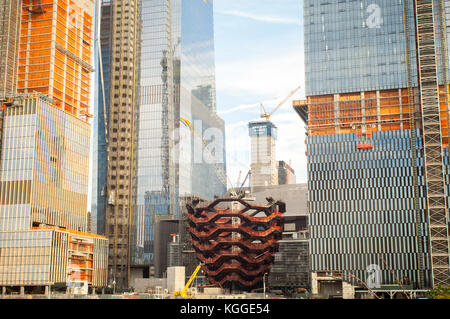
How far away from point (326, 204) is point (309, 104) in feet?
105

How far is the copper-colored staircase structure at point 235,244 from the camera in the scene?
597ft

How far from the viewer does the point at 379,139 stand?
563ft

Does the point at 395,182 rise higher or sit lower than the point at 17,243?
higher

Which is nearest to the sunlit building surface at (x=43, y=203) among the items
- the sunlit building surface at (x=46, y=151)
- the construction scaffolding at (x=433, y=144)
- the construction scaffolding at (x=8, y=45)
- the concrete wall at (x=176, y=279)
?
the sunlit building surface at (x=46, y=151)

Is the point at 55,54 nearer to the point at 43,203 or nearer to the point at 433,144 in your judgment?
the point at 43,203

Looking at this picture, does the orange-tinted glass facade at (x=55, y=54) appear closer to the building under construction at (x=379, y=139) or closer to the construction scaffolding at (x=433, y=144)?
the building under construction at (x=379, y=139)

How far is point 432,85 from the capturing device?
16938cm

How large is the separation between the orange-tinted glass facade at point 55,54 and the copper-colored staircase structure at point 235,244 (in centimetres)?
5397

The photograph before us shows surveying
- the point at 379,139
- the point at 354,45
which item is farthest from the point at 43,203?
the point at 354,45

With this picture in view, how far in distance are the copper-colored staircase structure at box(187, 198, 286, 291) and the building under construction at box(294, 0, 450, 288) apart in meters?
18.2

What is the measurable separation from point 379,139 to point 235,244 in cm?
5462
